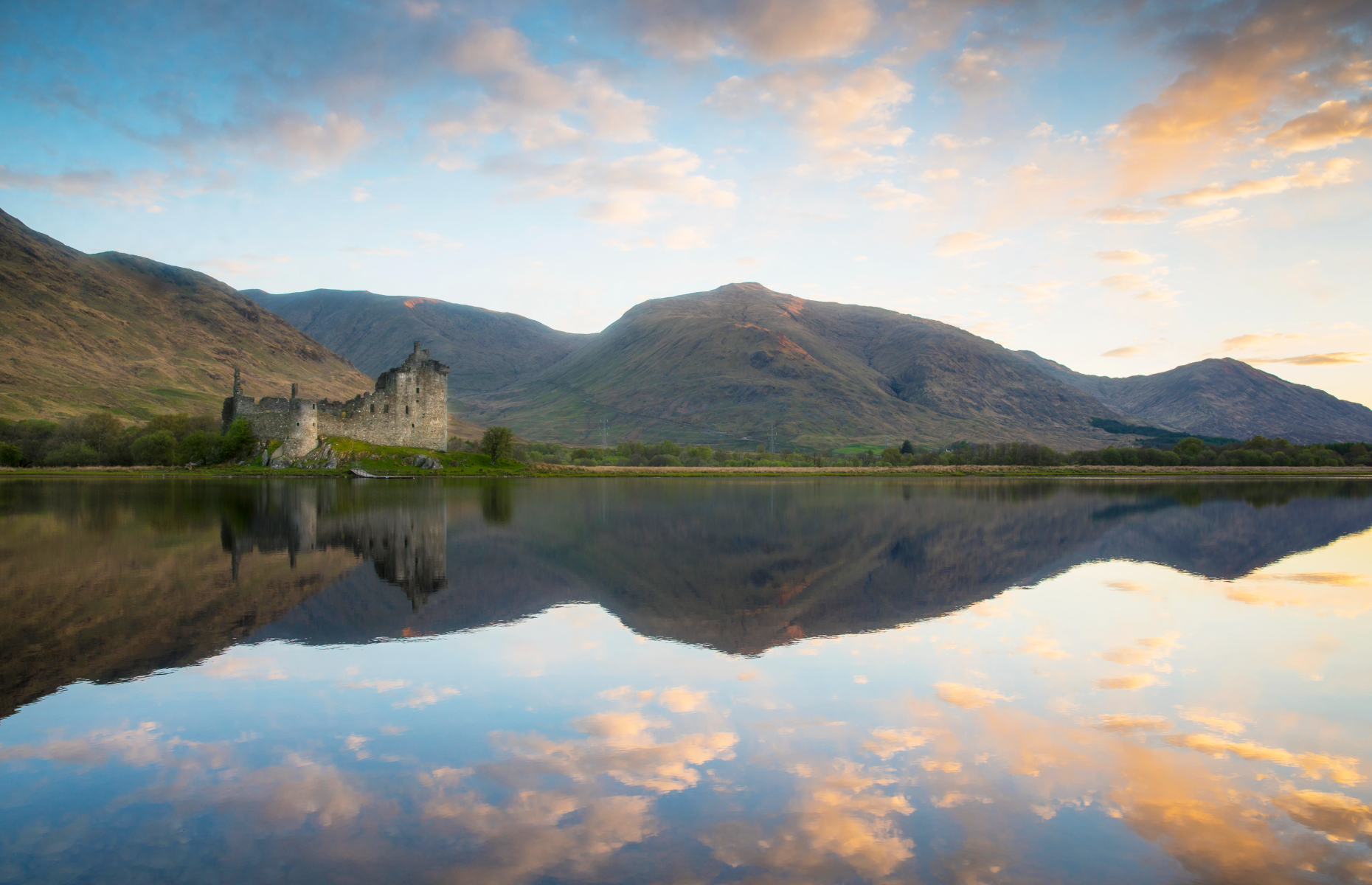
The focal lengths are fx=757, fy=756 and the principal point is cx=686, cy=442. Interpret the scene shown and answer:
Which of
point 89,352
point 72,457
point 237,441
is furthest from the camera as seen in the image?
point 89,352

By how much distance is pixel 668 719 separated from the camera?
8492 millimetres

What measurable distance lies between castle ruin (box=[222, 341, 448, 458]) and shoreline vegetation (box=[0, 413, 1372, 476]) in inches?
47.1

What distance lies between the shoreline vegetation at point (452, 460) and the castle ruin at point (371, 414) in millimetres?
1195

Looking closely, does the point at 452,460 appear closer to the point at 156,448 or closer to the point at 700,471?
the point at 156,448

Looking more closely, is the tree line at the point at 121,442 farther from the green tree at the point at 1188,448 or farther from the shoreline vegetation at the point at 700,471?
the green tree at the point at 1188,448

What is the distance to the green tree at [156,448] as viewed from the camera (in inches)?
2884

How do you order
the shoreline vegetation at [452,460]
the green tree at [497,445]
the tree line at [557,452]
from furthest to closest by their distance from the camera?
the green tree at [497,445], the tree line at [557,452], the shoreline vegetation at [452,460]

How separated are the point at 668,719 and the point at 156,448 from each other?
3272 inches

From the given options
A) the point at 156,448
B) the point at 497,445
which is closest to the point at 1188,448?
the point at 497,445

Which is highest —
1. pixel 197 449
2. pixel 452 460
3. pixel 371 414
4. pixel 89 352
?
pixel 89 352

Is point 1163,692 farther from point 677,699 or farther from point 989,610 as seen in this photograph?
point 677,699

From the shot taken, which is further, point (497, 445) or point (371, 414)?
point (497, 445)

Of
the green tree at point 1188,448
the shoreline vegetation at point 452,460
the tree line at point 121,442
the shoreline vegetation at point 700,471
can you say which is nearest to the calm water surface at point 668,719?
the shoreline vegetation at point 700,471

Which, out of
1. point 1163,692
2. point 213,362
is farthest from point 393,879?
point 213,362
